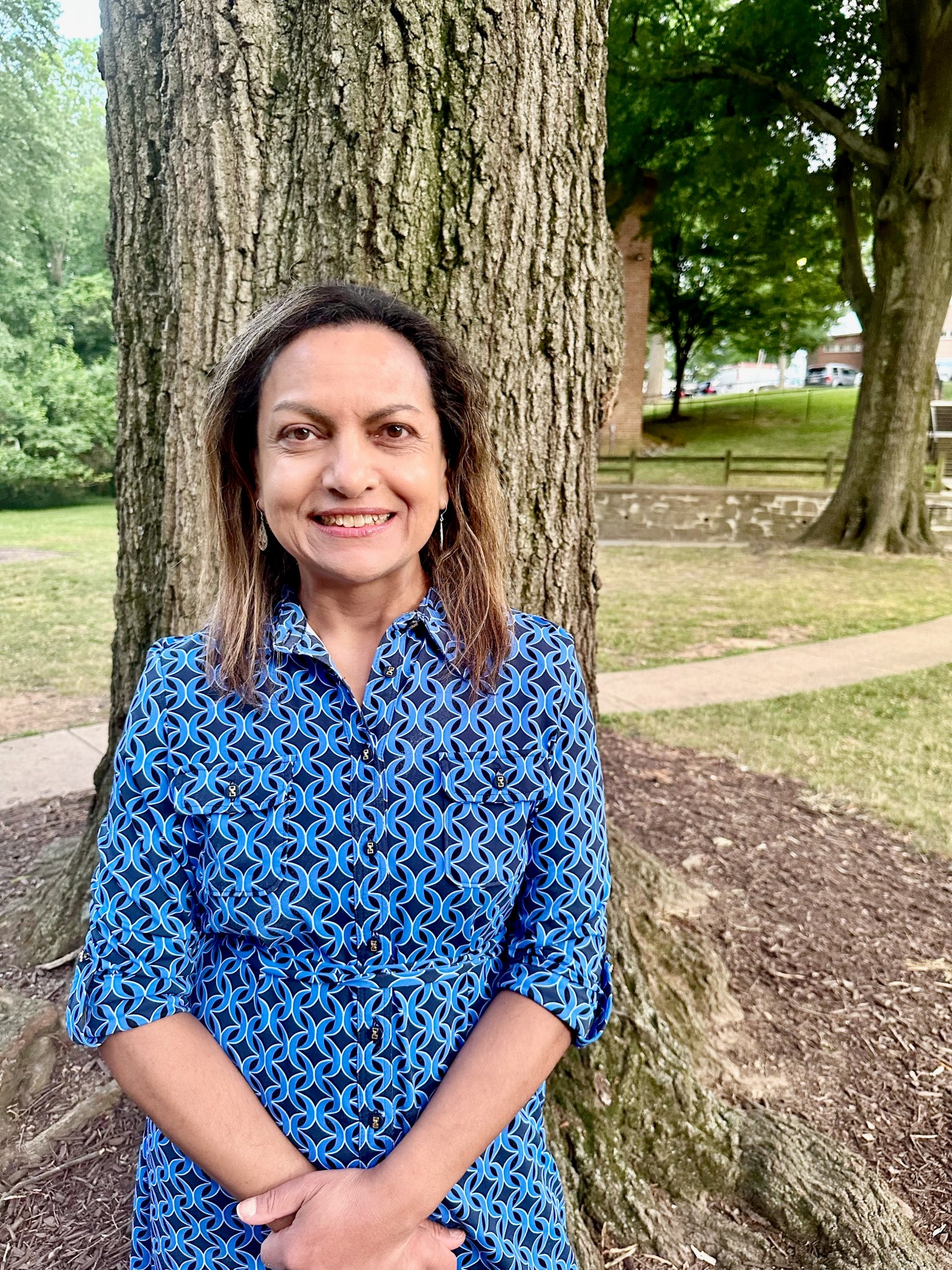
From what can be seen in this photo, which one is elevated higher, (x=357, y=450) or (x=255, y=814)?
(x=357, y=450)

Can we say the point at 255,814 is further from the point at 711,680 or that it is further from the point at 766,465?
the point at 766,465

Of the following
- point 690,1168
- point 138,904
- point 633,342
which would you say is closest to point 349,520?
point 138,904

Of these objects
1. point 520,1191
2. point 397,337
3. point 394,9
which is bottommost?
point 520,1191

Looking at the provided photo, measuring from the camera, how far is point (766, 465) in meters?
20.8

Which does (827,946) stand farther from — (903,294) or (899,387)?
(903,294)

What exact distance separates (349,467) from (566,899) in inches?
29.3

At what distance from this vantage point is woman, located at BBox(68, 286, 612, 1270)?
4.36ft

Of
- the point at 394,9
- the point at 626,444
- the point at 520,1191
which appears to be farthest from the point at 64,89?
the point at 520,1191

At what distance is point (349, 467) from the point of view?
4.51 feet

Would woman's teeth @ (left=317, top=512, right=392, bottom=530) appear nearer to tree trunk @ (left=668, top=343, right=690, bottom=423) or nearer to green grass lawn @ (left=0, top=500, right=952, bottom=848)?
green grass lawn @ (left=0, top=500, right=952, bottom=848)

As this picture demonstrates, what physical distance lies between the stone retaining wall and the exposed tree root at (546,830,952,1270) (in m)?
12.3

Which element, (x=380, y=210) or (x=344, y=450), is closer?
(x=344, y=450)

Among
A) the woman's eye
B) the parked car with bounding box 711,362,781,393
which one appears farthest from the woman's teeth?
the parked car with bounding box 711,362,781,393

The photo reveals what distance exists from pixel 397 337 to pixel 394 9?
0.87 m
